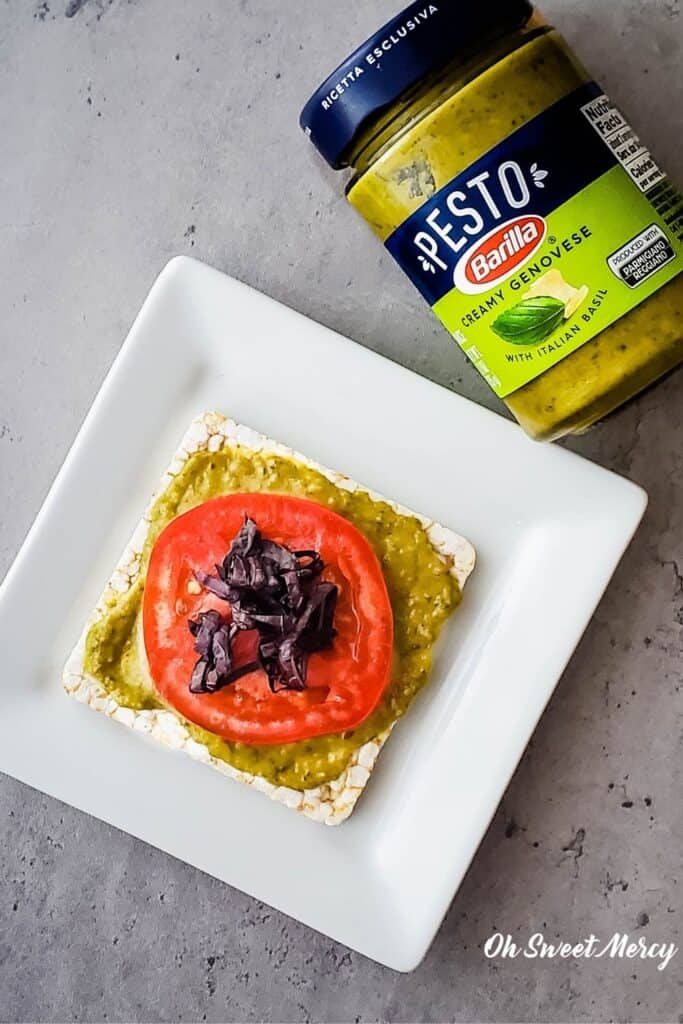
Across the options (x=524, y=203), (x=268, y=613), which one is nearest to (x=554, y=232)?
(x=524, y=203)

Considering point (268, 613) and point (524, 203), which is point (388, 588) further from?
point (524, 203)

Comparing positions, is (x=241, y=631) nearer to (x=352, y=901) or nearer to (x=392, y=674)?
(x=392, y=674)

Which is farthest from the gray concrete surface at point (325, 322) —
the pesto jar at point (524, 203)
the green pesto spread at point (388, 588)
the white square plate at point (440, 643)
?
the pesto jar at point (524, 203)

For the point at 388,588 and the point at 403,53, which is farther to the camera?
the point at 388,588

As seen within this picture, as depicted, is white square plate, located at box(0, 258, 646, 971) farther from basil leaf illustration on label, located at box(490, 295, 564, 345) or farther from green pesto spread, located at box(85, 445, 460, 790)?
basil leaf illustration on label, located at box(490, 295, 564, 345)

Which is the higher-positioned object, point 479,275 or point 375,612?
point 479,275

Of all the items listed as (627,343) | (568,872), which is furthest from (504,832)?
(627,343)

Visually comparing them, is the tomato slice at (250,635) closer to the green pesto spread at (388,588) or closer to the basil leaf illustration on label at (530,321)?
the green pesto spread at (388,588)
